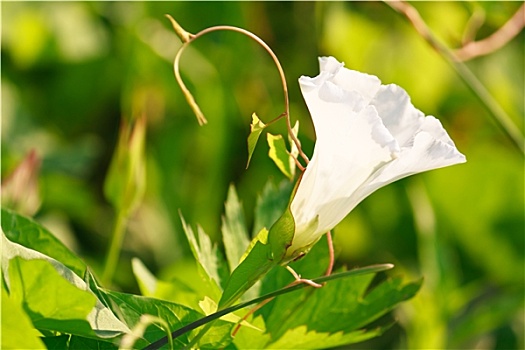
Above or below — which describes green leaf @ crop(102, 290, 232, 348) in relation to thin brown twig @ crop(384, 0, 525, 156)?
above

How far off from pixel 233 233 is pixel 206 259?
0.10 feet

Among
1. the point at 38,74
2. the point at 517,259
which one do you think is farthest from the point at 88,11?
the point at 517,259

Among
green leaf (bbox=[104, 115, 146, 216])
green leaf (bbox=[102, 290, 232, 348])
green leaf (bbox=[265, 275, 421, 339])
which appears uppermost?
green leaf (bbox=[102, 290, 232, 348])

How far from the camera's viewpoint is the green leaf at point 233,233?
1.34ft

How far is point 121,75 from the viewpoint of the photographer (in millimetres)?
1129

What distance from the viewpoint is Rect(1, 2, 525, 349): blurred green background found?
3.34ft

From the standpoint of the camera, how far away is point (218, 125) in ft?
3.43

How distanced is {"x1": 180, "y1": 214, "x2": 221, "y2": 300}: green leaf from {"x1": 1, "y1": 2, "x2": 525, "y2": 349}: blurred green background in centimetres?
54

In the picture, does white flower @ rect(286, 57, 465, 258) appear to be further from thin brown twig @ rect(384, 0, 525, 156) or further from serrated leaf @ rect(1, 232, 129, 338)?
thin brown twig @ rect(384, 0, 525, 156)

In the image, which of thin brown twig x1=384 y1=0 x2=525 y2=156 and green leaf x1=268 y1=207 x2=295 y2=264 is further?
thin brown twig x1=384 y1=0 x2=525 y2=156

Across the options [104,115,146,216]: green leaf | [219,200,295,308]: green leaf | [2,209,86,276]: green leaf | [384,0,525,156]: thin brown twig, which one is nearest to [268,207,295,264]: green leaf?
[219,200,295,308]: green leaf

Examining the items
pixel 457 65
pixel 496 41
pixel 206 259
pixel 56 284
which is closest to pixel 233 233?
pixel 206 259

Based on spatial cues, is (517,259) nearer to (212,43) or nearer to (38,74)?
(212,43)

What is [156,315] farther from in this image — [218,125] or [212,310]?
[218,125]
